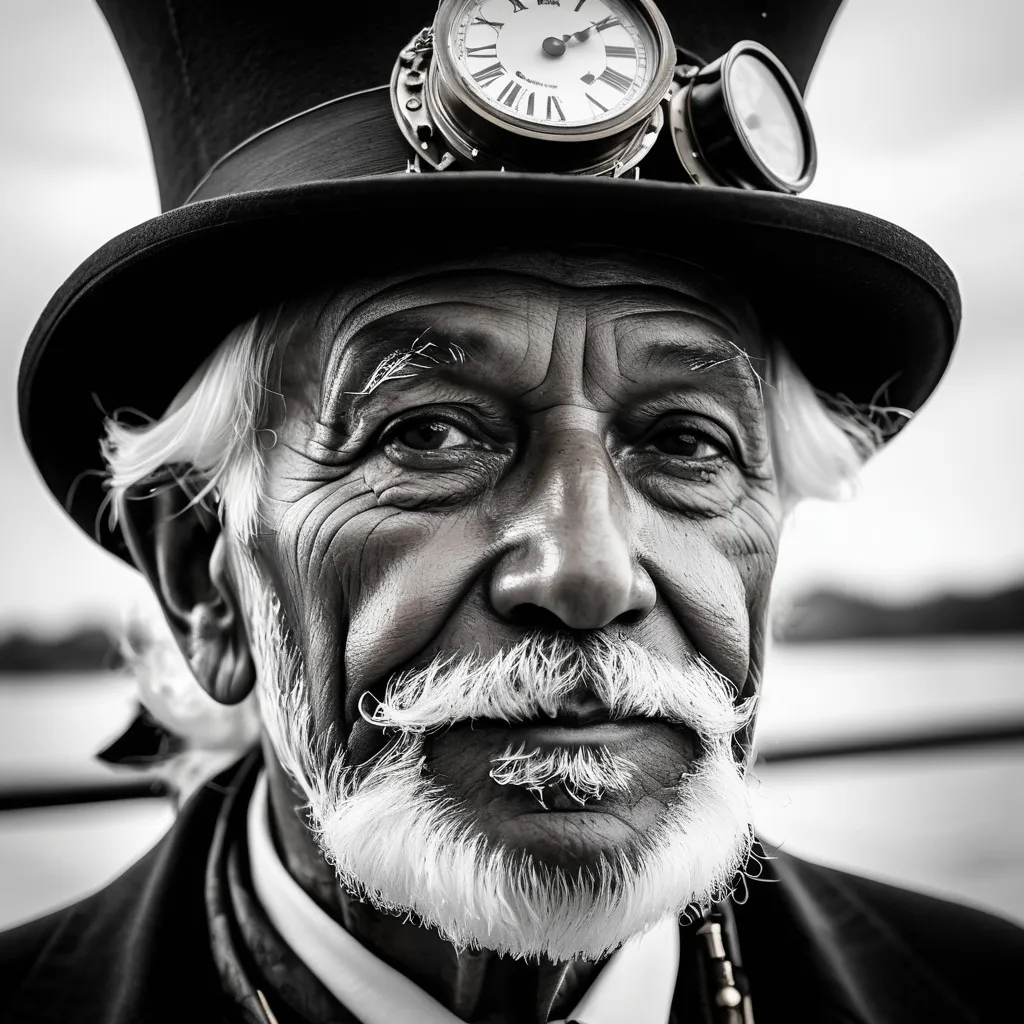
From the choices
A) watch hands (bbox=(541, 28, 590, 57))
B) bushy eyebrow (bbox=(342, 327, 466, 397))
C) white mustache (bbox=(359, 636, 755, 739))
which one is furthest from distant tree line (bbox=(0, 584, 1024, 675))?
watch hands (bbox=(541, 28, 590, 57))

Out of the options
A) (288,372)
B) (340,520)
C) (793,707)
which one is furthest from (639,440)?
(793,707)

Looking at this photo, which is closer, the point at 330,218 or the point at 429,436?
the point at 330,218

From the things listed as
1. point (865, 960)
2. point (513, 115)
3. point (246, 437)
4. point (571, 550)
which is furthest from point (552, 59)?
point (865, 960)

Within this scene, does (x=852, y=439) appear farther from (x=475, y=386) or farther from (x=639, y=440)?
(x=475, y=386)

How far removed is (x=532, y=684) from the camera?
148 centimetres

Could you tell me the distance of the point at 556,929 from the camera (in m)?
1.53

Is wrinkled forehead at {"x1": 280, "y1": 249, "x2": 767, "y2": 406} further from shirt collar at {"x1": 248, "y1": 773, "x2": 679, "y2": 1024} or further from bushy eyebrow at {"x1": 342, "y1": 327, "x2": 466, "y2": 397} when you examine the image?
shirt collar at {"x1": 248, "y1": 773, "x2": 679, "y2": 1024}

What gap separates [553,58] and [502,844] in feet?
4.27

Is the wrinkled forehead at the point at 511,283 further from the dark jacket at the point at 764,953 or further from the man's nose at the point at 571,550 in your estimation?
the dark jacket at the point at 764,953

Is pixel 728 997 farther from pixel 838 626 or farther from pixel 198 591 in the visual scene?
pixel 838 626

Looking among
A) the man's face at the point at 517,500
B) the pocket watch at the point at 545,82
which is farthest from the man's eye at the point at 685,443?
the pocket watch at the point at 545,82

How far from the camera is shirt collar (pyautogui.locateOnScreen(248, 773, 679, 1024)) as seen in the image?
70.6 inches

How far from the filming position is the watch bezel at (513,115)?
59.2 inches

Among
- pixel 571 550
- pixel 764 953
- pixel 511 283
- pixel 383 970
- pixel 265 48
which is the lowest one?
pixel 383 970
